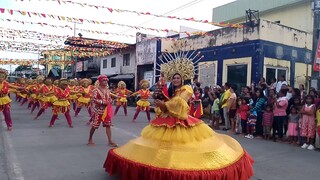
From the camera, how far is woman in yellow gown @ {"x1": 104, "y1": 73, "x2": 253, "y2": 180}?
4.12 meters

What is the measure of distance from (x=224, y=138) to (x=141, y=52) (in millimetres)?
22025

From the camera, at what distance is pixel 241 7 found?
30859 mm

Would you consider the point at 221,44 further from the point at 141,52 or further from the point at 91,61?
the point at 91,61

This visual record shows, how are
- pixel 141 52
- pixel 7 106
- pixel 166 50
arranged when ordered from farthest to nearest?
pixel 141 52 → pixel 166 50 → pixel 7 106

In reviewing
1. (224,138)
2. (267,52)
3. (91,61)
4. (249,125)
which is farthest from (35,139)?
(91,61)

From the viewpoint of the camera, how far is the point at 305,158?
7.19 m

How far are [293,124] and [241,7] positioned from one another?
23929 millimetres

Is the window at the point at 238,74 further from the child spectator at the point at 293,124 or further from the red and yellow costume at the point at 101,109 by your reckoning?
the red and yellow costume at the point at 101,109

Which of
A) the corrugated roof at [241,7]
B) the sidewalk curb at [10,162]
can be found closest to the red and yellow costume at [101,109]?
the sidewalk curb at [10,162]

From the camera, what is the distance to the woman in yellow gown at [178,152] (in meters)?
4.12

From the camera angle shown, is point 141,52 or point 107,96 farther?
point 141,52

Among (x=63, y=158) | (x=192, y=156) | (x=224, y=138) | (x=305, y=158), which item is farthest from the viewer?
(x=305, y=158)

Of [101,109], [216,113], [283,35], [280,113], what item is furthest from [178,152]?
[283,35]

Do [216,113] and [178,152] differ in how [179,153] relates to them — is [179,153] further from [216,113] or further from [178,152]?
[216,113]
